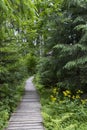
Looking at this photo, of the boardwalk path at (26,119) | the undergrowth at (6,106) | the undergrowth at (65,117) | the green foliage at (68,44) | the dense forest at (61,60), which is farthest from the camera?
the green foliage at (68,44)

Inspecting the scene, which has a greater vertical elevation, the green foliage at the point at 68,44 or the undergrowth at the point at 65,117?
the green foliage at the point at 68,44

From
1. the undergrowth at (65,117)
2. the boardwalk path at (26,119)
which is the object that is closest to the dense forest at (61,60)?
the undergrowth at (65,117)

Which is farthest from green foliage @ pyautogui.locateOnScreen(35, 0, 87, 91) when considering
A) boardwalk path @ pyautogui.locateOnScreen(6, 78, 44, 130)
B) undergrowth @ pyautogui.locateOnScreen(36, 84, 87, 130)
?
boardwalk path @ pyautogui.locateOnScreen(6, 78, 44, 130)

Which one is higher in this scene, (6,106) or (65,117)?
(65,117)

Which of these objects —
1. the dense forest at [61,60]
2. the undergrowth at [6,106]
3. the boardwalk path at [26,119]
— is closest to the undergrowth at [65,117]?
the dense forest at [61,60]

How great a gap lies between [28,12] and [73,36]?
6.73 metres

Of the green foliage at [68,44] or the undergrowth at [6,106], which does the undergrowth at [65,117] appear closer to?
the undergrowth at [6,106]

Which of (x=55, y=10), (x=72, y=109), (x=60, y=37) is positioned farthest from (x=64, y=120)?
(x=55, y=10)

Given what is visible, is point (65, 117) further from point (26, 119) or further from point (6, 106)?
point (6, 106)

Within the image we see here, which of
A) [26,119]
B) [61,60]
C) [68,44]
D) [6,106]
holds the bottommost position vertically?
[6,106]

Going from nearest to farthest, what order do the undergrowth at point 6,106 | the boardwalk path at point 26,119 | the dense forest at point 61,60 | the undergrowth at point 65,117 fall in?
1. the boardwalk path at point 26,119
2. the undergrowth at point 65,117
3. the undergrowth at point 6,106
4. the dense forest at point 61,60

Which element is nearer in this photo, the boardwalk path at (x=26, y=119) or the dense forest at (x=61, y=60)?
the boardwalk path at (x=26, y=119)

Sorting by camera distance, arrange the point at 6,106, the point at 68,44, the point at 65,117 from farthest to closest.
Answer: the point at 68,44, the point at 6,106, the point at 65,117

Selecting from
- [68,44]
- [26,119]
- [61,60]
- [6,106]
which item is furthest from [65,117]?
[68,44]
